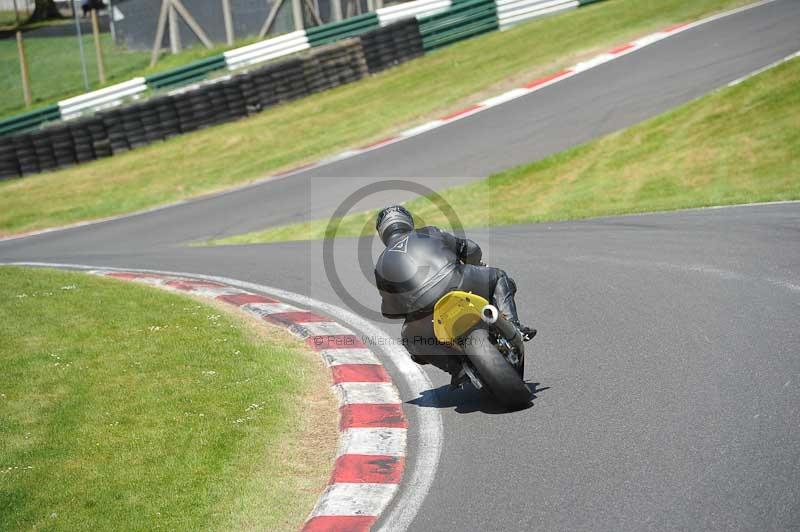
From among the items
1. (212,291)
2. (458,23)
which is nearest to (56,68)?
(458,23)

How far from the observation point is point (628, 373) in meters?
6.55

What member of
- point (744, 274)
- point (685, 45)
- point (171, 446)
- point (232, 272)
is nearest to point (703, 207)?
point (744, 274)

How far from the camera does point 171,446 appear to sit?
603 centimetres

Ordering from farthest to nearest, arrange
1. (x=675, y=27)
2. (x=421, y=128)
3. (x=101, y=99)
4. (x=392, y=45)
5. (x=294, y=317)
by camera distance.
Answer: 1. (x=392, y=45)
2. (x=101, y=99)
3. (x=675, y=27)
4. (x=421, y=128)
5. (x=294, y=317)

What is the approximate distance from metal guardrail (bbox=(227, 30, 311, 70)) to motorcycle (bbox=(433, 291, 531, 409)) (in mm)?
24595

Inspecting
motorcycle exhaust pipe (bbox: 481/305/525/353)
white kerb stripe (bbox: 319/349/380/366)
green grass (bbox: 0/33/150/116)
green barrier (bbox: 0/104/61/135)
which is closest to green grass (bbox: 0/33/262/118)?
green grass (bbox: 0/33/150/116)

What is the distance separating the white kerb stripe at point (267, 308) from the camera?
10.1 m

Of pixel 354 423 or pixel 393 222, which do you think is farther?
pixel 393 222

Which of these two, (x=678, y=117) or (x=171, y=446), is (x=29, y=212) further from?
(x=171, y=446)

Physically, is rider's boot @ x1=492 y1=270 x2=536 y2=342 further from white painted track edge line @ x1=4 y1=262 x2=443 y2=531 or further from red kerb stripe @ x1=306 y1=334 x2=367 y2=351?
red kerb stripe @ x1=306 y1=334 x2=367 y2=351

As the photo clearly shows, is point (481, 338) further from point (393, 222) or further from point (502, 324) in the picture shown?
point (393, 222)

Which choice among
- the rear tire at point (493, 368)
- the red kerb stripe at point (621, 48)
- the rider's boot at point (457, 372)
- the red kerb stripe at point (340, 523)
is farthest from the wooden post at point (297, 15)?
the red kerb stripe at point (340, 523)

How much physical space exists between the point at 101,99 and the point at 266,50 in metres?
5.35

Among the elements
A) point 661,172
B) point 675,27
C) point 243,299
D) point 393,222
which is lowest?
point 661,172
